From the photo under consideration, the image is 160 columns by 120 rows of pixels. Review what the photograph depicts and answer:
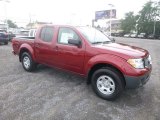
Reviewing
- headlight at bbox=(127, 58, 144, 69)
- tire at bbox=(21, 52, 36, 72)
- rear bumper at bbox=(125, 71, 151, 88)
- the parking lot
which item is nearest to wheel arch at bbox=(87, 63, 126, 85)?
rear bumper at bbox=(125, 71, 151, 88)

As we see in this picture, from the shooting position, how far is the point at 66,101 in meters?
4.63

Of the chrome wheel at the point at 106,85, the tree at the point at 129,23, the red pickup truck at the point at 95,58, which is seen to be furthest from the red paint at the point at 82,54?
the tree at the point at 129,23

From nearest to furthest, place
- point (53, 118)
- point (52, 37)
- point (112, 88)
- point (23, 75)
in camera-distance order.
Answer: point (53, 118)
point (112, 88)
point (52, 37)
point (23, 75)

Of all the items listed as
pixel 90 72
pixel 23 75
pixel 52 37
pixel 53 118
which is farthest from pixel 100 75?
pixel 23 75

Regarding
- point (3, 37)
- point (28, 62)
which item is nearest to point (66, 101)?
point (28, 62)

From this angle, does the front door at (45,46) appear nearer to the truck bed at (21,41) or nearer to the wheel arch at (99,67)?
the truck bed at (21,41)

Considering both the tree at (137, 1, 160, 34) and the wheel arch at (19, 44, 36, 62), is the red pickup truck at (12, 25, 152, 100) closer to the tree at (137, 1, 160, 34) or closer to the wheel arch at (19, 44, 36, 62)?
the wheel arch at (19, 44, 36, 62)

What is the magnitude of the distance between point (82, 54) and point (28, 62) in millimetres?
2875

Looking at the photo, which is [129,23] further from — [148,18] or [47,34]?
[47,34]

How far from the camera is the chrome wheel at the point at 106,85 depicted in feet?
15.4

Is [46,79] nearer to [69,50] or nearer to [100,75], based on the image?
[69,50]

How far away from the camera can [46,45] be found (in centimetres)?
610

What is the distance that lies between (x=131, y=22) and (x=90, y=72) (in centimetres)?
6361

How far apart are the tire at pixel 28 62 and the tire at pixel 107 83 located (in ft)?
9.46
